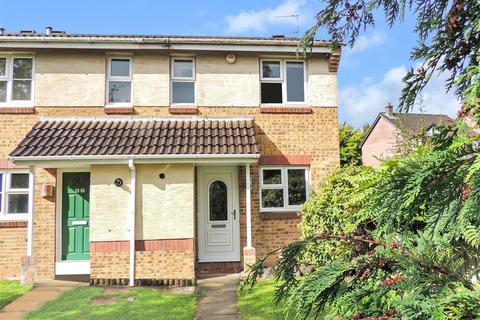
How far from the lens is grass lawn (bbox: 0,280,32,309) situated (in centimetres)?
767

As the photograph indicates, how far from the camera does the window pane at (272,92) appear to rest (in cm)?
1130

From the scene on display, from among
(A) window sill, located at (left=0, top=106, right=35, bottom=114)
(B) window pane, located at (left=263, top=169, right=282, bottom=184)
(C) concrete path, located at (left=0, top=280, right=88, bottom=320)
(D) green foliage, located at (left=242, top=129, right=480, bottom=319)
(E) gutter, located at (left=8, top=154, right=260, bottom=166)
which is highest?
(A) window sill, located at (left=0, top=106, right=35, bottom=114)

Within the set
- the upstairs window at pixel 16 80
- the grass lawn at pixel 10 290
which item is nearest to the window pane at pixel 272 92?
the upstairs window at pixel 16 80

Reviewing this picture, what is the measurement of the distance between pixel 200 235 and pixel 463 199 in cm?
937

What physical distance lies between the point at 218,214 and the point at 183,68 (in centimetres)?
445

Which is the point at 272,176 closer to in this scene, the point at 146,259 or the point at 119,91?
the point at 146,259

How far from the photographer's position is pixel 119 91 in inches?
435

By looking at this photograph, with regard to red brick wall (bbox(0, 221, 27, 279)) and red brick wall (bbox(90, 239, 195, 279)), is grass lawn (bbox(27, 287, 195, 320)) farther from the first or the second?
red brick wall (bbox(0, 221, 27, 279))

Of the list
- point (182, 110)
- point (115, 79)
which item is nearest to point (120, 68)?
point (115, 79)

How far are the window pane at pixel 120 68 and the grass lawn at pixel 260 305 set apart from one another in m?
7.09

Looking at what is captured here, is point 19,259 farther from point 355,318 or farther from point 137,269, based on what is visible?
point 355,318

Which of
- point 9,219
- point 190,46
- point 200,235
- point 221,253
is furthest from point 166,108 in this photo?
point 9,219

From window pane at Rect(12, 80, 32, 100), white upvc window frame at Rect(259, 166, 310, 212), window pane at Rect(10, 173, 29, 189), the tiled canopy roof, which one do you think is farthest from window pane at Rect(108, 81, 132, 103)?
white upvc window frame at Rect(259, 166, 310, 212)

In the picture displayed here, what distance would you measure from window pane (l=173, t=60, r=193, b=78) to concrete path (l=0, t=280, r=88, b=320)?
6.25 m
